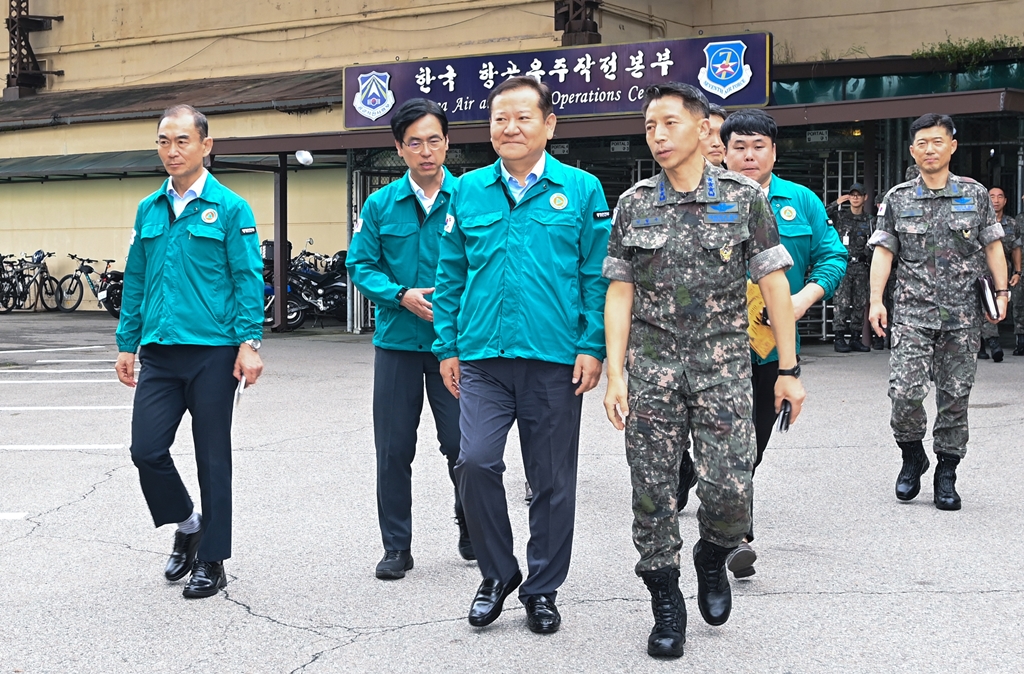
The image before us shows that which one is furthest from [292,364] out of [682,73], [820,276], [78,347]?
[820,276]

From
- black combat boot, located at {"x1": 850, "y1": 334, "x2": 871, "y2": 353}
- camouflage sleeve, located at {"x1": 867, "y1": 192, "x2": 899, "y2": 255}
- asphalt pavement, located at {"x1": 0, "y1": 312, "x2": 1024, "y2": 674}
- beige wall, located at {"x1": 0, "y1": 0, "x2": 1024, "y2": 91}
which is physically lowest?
asphalt pavement, located at {"x1": 0, "y1": 312, "x2": 1024, "y2": 674}

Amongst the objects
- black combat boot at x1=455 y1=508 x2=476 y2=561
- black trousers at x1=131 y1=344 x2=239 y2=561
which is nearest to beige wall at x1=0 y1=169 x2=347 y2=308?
black combat boot at x1=455 y1=508 x2=476 y2=561

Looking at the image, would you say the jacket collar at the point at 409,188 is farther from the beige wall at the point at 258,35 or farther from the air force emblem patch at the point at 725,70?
the beige wall at the point at 258,35

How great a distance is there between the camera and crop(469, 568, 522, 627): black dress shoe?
4754 millimetres

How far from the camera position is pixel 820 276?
5672 millimetres

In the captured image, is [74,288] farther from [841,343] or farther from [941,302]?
[941,302]

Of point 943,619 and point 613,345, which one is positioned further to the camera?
point 943,619

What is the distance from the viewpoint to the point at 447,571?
5.68 meters

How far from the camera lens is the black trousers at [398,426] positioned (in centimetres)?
564

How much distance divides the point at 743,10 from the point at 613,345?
19005 millimetres

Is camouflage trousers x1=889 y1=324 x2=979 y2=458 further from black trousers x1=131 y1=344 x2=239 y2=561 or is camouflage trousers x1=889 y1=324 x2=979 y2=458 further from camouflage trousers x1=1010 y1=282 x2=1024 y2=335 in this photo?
camouflage trousers x1=1010 y1=282 x2=1024 y2=335

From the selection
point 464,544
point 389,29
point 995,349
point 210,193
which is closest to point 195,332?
point 210,193

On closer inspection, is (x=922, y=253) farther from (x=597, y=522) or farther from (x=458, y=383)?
(x=458, y=383)

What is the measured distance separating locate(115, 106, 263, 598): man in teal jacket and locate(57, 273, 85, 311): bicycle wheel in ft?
71.9
